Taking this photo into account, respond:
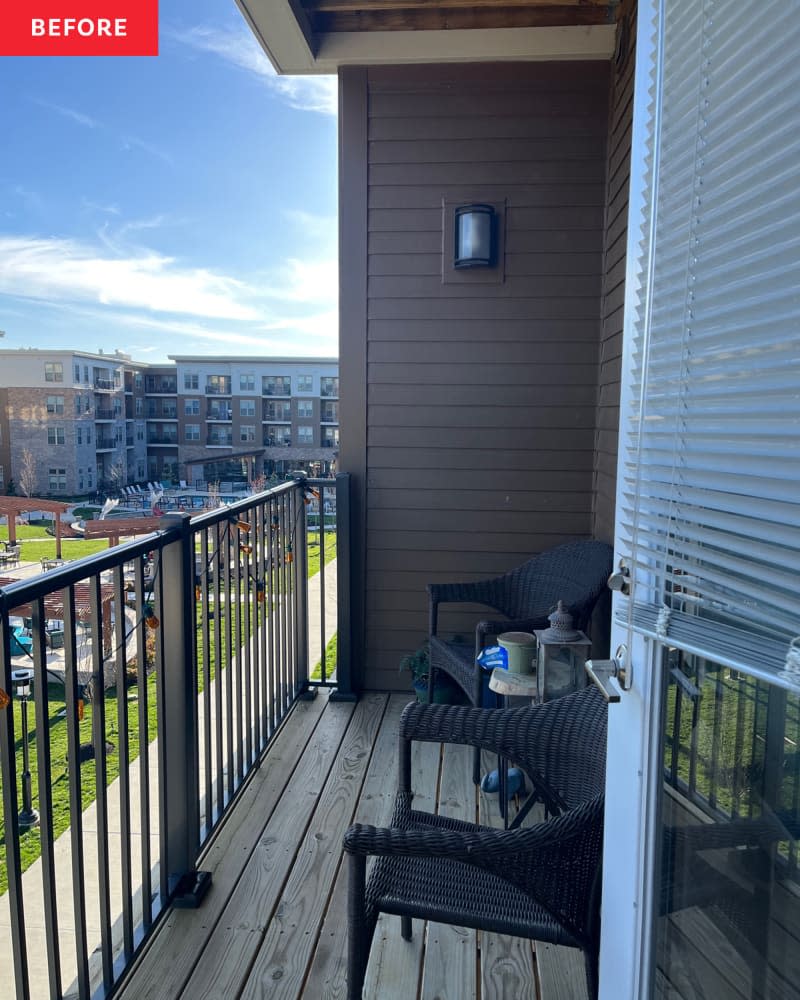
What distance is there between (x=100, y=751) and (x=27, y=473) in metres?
11.1

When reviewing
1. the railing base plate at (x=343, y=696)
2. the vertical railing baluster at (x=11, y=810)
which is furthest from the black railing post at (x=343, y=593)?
the vertical railing baluster at (x=11, y=810)

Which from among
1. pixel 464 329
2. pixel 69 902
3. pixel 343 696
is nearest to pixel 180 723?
pixel 343 696

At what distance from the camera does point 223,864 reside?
207 cm

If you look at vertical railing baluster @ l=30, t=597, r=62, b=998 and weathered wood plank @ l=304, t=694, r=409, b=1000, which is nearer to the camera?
vertical railing baluster @ l=30, t=597, r=62, b=998

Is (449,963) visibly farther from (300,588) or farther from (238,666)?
(300,588)

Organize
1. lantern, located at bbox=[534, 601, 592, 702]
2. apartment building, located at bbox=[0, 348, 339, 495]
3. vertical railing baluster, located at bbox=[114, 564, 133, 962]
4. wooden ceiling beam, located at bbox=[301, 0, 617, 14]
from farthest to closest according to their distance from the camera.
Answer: apartment building, located at bbox=[0, 348, 339, 495], wooden ceiling beam, located at bbox=[301, 0, 617, 14], lantern, located at bbox=[534, 601, 592, 702], vertical railing baluster, located at bbox=[114, 564, 133, 962]

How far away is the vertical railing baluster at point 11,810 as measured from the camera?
1.07m

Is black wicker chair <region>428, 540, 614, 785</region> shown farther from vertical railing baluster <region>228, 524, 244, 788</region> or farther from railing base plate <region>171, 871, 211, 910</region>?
railing base plate <region>171, 871, 211, 910</region>

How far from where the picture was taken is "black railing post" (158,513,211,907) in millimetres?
1827

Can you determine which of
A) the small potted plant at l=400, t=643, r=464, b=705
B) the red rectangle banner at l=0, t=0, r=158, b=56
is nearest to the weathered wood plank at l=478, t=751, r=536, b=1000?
the small potted plant at l=400, t=643, r=464, b=705

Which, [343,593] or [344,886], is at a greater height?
[343,593]

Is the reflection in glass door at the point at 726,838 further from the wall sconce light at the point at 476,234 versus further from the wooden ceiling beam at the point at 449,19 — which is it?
the wooden ceiling beam at the point at 449,19

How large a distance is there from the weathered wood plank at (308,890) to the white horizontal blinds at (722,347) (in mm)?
1276

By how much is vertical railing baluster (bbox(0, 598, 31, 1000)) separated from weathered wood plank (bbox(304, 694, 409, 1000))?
0.69 m
